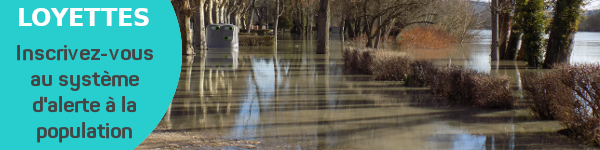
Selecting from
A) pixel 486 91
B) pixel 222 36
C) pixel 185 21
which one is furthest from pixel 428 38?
pixel 486 91

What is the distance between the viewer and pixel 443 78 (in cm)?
1012

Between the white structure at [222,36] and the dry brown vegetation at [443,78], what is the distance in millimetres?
14368

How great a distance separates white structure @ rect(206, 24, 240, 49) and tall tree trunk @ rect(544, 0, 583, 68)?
16.0 m

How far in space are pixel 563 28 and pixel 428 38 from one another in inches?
629

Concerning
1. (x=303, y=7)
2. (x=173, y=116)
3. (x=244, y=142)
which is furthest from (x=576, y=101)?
(x=303, y=7)

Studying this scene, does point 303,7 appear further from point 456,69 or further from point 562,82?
point 562,82

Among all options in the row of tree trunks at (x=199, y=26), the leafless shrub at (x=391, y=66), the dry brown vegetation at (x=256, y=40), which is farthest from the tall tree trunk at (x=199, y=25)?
the leafless shrub at (x=391, y=66)

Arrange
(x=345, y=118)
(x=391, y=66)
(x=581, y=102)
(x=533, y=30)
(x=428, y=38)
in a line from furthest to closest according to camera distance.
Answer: (x=428, y=38)
(x=533, y=30)
(x=391, y=66)
(x=345, y=118)
(x=581, y=102)

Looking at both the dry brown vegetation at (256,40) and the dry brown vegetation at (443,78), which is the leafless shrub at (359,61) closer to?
the dry brown vegetation at (443,78)

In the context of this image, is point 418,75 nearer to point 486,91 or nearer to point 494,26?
point 486,91

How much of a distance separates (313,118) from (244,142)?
1851 millimetres

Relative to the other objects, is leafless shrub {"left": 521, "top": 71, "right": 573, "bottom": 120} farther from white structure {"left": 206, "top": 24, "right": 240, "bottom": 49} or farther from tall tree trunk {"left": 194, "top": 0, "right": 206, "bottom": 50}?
white structure {"left": 206, "top": 24, "right": 240, "bottom": 49}

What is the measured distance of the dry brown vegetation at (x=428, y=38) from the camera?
32.1 m

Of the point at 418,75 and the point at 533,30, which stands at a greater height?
the point at 533,30
